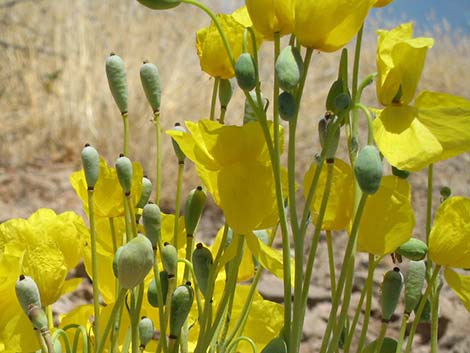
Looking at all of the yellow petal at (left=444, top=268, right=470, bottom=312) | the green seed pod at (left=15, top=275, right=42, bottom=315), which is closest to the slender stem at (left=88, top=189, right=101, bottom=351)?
the green seed pod at (left=15, top=275, right=42, bottom=315)

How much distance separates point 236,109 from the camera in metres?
4.68

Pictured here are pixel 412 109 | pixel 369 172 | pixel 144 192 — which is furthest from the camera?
pixel 144 192

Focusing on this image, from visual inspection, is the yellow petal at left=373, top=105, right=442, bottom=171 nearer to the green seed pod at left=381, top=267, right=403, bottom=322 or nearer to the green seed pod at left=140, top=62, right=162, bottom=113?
the green seed pod at left=381, top=267, right=403, bottom=322

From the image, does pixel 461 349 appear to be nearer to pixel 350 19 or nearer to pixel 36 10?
pixel 350 19

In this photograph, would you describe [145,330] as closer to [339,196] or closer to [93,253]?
[93,253]

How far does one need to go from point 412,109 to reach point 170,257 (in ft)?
0.77

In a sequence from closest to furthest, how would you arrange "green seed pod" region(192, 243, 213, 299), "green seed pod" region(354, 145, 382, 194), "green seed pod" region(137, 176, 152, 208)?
"green seed pod" region(354, 145, 382, 194) < "green seed pod" region(192, 243, 213, 299) < "green seed pod" region(137, 176, 152, 208)

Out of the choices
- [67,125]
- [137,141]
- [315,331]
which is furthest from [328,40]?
[67,125]

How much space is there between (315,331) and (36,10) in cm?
472

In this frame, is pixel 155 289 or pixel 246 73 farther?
pixel 155 289

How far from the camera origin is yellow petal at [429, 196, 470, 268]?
2.37 feet

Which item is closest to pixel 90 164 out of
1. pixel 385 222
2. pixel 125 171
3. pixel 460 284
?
pixel 125 171

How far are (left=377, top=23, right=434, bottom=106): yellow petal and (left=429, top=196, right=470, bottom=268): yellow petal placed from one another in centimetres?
13

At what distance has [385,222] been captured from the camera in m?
0.69
